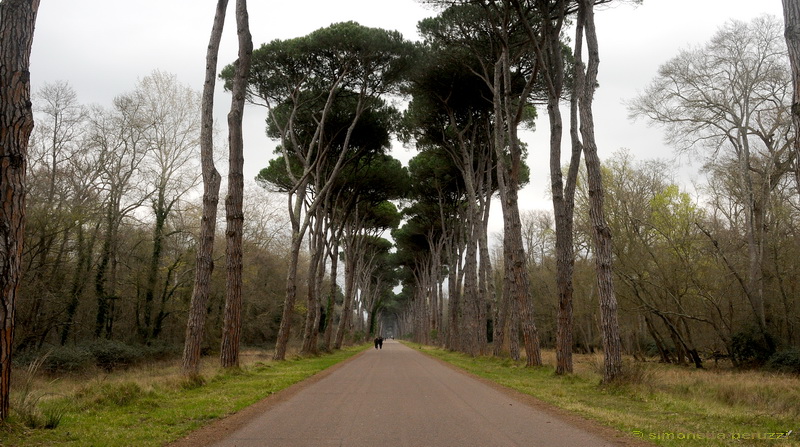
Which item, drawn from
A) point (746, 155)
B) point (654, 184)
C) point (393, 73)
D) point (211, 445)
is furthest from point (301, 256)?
point (211, 445)

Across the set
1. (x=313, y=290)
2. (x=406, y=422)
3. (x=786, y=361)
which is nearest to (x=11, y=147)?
(x=406, y=422)

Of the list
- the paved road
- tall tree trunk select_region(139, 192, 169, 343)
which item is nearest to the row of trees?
tall tree trunk select_region(139, 192, 169, 343)

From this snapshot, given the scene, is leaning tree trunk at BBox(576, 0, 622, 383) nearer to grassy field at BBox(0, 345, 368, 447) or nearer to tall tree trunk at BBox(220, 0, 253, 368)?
grassy field at BBox(0, 345, 368, 447)

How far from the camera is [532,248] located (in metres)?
43.8

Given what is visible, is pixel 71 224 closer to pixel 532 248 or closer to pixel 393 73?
pixel 393 73

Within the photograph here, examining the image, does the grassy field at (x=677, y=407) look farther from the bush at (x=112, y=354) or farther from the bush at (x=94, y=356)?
the bush at (x=112, y=354)

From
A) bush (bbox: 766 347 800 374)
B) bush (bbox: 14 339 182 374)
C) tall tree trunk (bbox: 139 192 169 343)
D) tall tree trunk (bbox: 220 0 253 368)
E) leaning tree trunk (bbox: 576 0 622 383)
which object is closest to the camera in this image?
leaning tree trunk (bbox: 576 0 622 383)

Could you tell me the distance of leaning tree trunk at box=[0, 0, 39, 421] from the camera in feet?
17.8

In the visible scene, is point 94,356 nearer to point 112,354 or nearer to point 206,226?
point 112,354

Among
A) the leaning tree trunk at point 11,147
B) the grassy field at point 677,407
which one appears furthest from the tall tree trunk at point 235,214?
the leaning tree trunk at point 11,147

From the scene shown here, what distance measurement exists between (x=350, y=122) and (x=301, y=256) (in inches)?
983

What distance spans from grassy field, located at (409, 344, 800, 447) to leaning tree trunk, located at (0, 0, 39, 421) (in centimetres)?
711

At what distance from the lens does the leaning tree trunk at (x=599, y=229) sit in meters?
11.3

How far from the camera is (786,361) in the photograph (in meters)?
18.4
